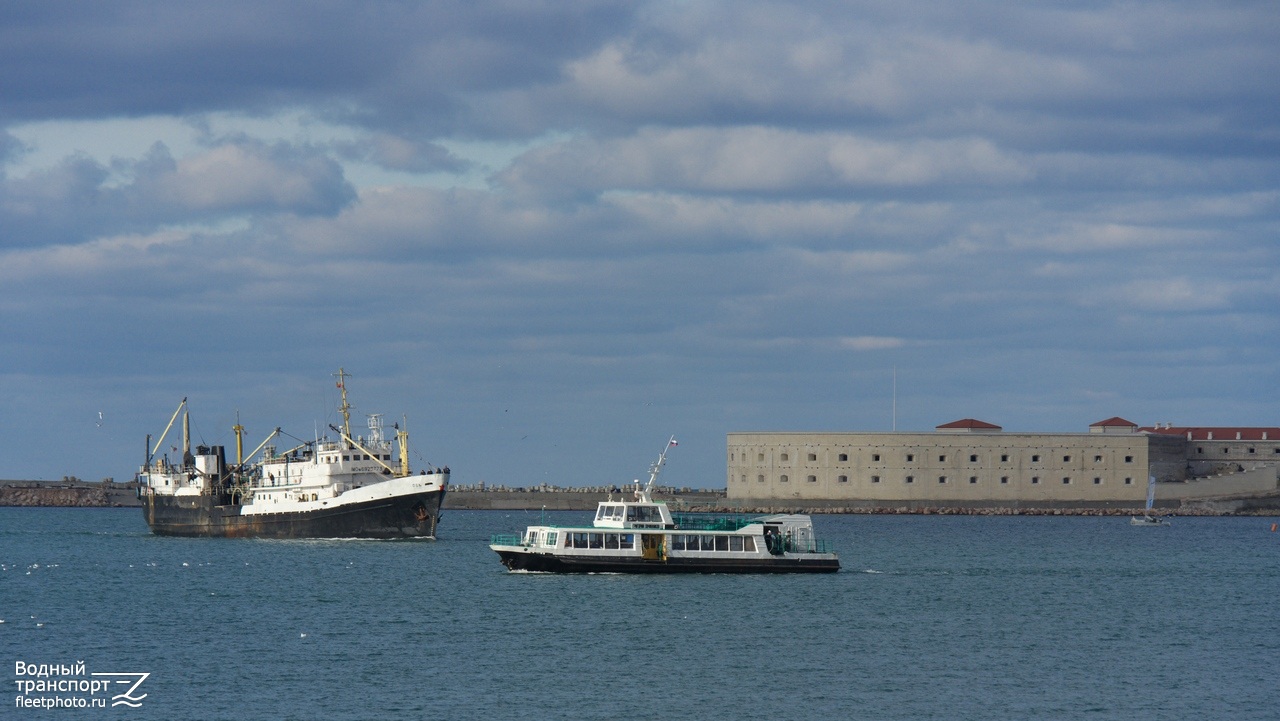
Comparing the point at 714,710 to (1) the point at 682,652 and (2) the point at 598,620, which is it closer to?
(1) the point at 682,652

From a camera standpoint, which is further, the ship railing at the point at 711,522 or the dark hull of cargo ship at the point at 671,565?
the ship railing at the point at 711,522

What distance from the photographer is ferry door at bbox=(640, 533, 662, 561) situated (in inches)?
2509

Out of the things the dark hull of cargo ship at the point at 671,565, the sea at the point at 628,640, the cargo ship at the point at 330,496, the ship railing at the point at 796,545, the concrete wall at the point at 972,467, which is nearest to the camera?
the sea at the point at 628,640

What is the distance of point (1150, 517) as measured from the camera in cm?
13612

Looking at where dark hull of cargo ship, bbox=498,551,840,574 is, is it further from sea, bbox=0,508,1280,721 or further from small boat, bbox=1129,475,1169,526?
small boat, bbox=1129,475,1169,526

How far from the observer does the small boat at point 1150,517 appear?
132 meters

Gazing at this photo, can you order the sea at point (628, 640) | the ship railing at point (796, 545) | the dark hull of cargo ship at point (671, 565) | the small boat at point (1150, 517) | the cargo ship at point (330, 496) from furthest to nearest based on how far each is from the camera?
the small boat at point (1150, 517)
the cargo ship at point (330, 496)
the ship railing at point (796, 545)
the dark hull of cargo ship at point (671, 565)
the sea at point (628, 640)

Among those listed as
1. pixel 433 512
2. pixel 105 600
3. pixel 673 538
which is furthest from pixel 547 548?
pixel 433 512

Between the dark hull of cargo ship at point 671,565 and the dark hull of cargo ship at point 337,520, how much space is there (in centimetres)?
2219

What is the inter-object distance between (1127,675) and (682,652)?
489 inches

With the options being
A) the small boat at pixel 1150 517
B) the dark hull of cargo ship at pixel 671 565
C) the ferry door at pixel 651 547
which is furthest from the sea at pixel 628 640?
the small boat at pixel 1150 517

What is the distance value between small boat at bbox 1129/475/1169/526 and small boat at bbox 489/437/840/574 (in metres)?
75.3

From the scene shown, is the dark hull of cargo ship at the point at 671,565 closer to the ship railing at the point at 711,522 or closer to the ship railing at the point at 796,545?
the ship railing at the point at 796,545

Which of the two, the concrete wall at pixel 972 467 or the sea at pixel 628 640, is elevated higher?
the concrete wall at pixel 972 467
